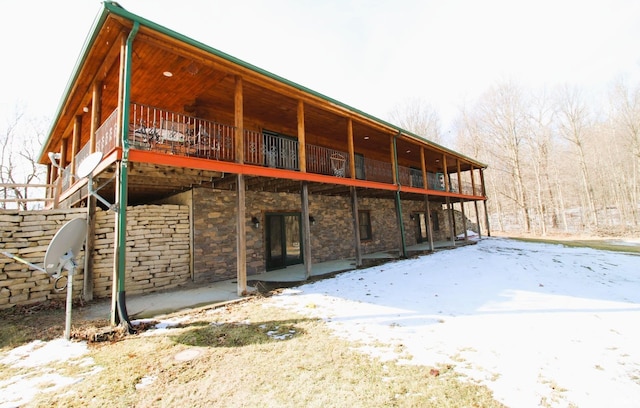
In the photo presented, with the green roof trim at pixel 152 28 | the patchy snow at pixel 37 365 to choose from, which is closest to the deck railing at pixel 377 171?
the green roof trim at pixel 152 28

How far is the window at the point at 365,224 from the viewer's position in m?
12.4

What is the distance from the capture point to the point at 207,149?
716 centimetres

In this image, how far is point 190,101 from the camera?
776 cm

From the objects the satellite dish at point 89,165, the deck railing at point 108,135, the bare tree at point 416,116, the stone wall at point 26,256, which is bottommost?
the stone wall at point 26,256

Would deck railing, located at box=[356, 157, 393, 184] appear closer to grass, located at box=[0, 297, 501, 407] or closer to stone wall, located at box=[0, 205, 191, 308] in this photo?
stone wall, located at box=[0, 205, 191, 308]

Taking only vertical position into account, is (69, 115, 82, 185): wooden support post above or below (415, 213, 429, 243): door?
above

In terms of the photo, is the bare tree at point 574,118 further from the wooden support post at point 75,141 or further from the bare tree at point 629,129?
the wooden support post at point 75,141

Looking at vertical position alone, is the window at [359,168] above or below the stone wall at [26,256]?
above

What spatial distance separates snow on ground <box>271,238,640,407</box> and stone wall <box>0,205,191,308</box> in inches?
130

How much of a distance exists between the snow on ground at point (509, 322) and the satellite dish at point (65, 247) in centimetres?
333

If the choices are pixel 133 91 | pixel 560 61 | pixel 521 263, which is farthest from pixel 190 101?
pixel 560 61

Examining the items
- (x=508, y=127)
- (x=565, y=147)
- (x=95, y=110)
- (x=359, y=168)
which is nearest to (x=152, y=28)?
(x=95, y=110)

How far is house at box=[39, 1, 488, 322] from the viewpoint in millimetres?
4891

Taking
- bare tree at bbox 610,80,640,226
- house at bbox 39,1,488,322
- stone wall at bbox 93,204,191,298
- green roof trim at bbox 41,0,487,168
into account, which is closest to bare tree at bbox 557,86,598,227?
bare tree at bbox 610,80,640,226
